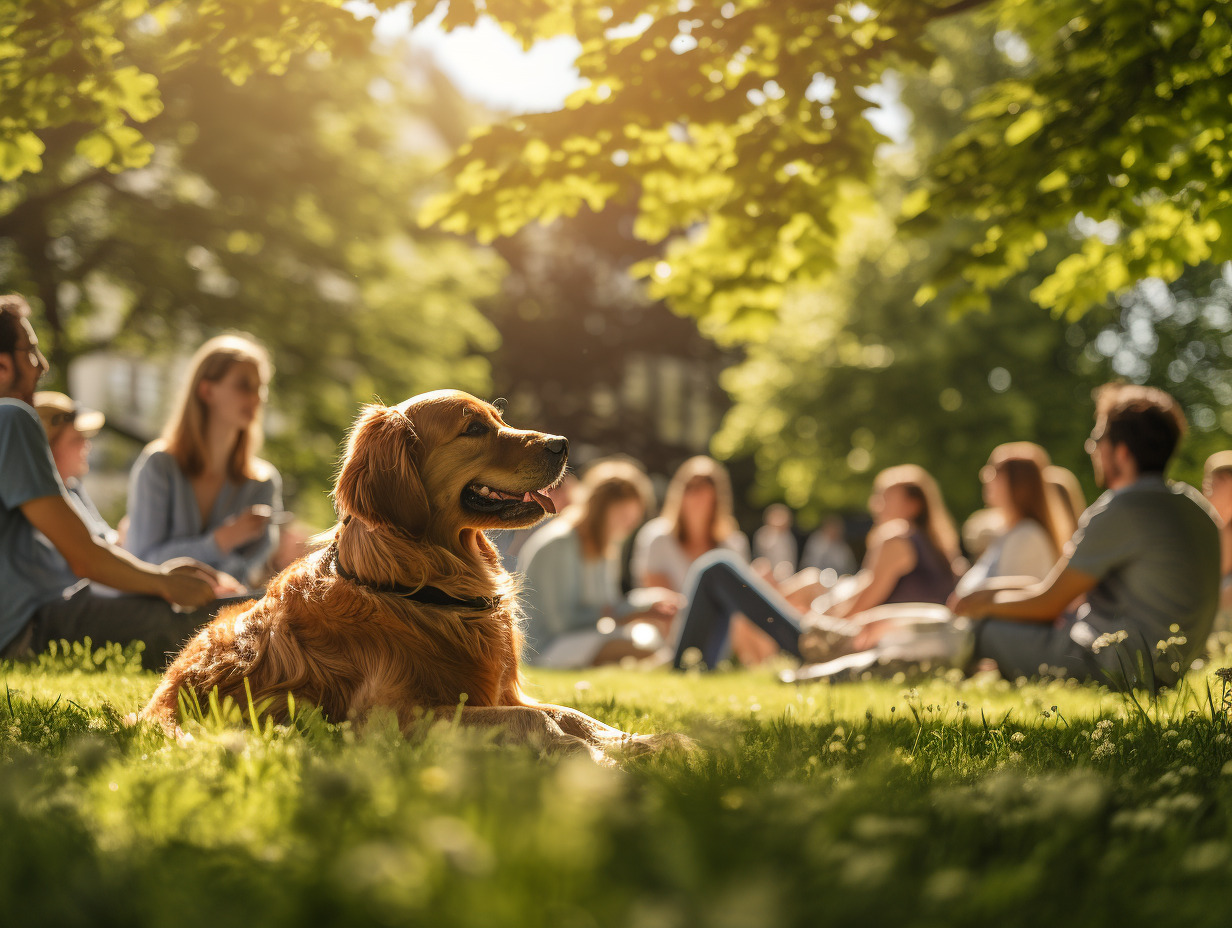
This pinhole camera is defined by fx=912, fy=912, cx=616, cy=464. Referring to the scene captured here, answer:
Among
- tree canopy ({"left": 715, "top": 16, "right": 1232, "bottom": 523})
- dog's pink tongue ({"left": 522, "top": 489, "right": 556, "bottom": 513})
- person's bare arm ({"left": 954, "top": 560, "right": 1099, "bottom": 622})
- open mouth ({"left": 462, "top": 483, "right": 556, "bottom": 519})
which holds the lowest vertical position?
tree canopy ({"left": 715, "top": 16, "right": 1232, "bottom": 523})

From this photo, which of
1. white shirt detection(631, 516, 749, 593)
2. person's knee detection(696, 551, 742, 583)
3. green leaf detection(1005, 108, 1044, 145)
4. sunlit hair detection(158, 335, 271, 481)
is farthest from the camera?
white shirt detection(631, 516, 749, 593)

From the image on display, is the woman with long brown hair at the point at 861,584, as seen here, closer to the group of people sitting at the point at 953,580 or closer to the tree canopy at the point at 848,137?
the group of people sitting at the point at 953,580

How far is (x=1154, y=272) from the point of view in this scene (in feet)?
17.5

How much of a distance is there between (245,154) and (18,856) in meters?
14.1

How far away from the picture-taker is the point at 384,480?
3242 millimetres

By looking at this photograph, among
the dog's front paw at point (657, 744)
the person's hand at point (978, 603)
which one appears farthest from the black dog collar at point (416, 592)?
the person's hand at point (978, 603)

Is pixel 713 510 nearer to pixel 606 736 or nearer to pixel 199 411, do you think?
pixel 199 411

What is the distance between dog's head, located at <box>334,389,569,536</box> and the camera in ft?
10.6

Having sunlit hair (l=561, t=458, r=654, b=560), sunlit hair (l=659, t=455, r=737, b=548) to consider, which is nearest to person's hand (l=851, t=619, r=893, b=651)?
sunlit hair (l=561, t=458, r=654, b=560)

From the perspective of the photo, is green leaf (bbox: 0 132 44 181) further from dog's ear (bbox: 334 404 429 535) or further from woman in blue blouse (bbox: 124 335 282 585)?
dog's ear (bbox: 334 404 429 535)

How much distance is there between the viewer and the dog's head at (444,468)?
10.6 ft

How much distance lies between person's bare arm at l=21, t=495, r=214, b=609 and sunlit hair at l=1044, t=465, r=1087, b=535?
6.16 m

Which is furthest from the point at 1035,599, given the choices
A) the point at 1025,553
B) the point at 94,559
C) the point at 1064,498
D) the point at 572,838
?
the point at 94,559

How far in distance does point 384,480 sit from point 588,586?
4977mm
